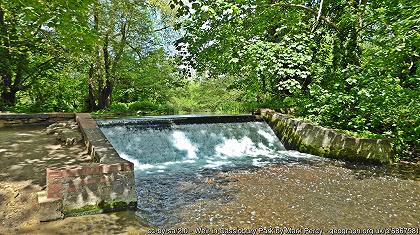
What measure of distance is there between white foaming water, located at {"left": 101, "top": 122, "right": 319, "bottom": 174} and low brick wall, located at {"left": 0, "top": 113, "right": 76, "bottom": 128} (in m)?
2.07

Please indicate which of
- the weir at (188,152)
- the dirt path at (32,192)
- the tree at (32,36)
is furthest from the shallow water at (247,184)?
the tree at (32,36)

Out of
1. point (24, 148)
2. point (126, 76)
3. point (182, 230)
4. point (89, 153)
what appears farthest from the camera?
point (126, 76)

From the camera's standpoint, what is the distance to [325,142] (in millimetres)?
9219

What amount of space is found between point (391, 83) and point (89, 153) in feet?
26.0

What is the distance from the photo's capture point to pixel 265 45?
1056 cm

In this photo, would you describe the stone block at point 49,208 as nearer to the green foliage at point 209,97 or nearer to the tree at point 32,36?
the tree at point 32,36

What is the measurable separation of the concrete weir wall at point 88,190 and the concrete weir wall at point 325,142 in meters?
6.39

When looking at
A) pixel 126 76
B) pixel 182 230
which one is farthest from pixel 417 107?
pixel 126 76

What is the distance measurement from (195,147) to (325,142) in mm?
3969

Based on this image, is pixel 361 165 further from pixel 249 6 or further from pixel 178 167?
pixel 249 6

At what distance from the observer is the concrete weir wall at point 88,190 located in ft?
13.7

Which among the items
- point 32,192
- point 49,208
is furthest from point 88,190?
point 32,192

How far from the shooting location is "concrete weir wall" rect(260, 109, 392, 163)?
8.30 meters

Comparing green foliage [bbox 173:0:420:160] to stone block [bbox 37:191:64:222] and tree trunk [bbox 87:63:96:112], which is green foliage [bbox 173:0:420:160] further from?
tree trunk [bbox 87:63:96:112]
